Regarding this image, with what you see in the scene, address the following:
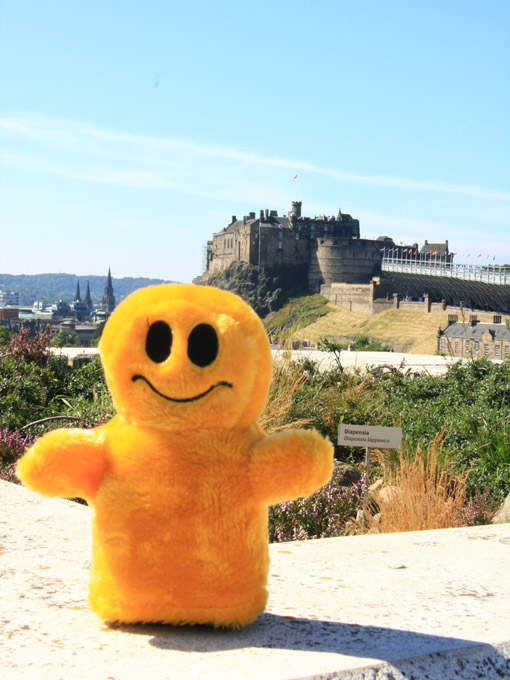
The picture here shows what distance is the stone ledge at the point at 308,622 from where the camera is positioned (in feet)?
7.92

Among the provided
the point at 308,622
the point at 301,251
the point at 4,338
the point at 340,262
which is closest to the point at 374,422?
the point at 308,622

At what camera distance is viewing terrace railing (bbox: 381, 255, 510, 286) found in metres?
88.5

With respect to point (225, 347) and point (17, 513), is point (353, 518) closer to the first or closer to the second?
point (17, 513)

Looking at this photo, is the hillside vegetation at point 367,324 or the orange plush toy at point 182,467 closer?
the orange plush toy at point 182,467

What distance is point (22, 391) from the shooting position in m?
8.39

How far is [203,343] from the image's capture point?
250 cm

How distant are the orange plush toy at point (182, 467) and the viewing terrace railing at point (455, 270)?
8891cm

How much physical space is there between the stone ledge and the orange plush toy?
157 mm

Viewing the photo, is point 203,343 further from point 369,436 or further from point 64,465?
point 369,436

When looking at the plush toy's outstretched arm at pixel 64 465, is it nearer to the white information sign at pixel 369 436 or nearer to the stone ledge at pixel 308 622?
the stone ledge at pixel 308 622

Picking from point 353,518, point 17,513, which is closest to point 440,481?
point 353,518

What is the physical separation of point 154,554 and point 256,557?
33 cm

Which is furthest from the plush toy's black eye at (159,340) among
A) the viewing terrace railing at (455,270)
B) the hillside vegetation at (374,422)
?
the viewing terrace railing at (455,270)

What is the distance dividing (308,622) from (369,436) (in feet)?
7.88
